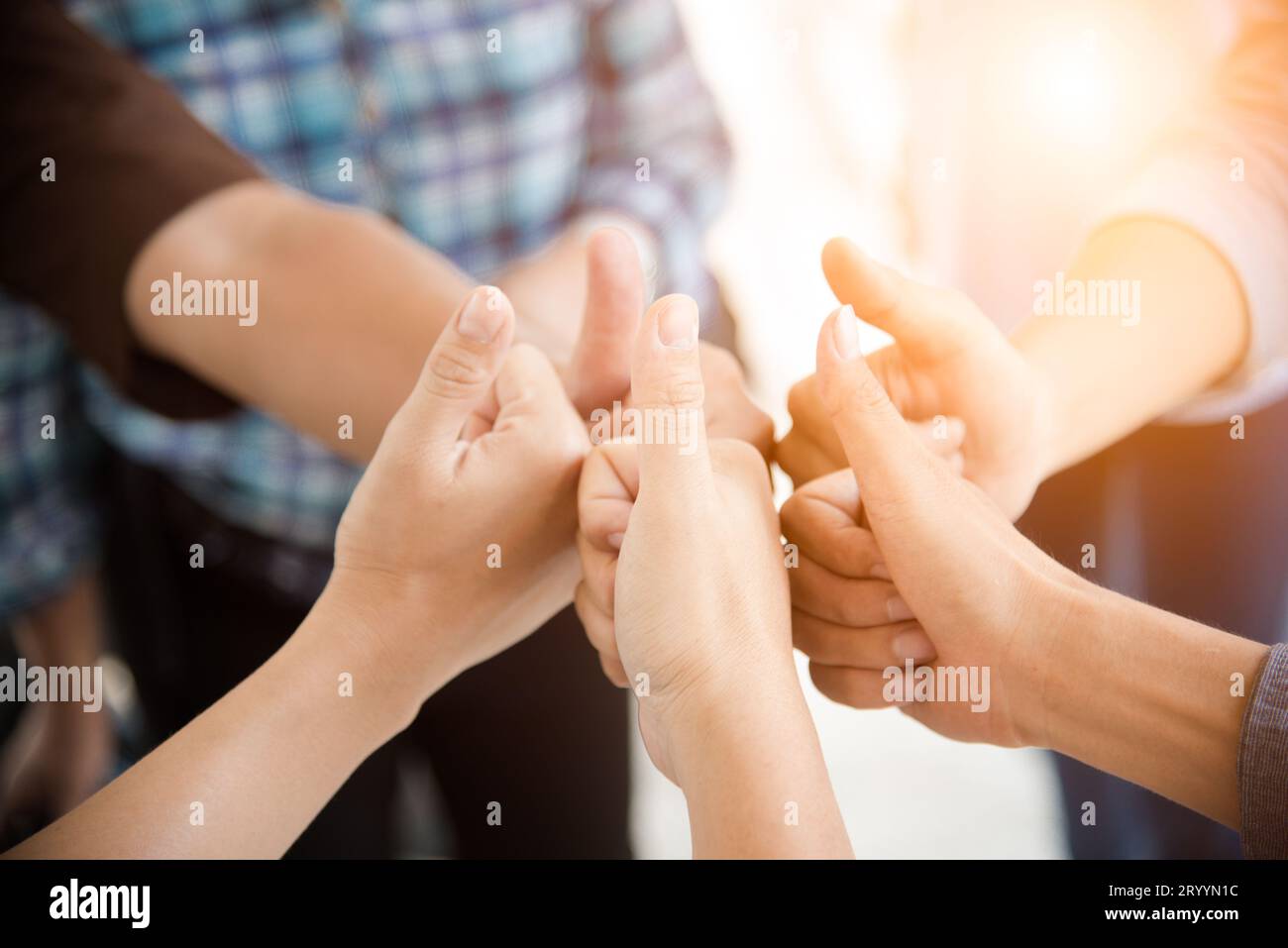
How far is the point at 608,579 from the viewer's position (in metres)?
0.50

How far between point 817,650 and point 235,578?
1.35 feet

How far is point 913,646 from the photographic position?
534 millimetres

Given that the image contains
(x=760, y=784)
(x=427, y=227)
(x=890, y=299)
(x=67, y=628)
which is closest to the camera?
(x=760, y=784)

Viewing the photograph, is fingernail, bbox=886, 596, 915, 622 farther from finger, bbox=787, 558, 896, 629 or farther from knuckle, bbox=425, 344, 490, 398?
knuckle, bbox=425, 344, 490, 398

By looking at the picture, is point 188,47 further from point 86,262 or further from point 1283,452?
point 1283,452

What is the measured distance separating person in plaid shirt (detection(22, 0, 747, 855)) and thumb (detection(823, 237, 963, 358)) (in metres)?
0.12

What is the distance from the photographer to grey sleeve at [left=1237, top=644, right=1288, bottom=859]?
426 millimetres

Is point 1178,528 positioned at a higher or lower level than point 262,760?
higher

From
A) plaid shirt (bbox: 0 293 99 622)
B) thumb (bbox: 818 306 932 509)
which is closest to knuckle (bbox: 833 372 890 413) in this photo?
thumb (bbox: 818 306 932 509)

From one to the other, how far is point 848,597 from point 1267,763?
203 millimetres

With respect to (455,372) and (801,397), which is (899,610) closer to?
(801,397)

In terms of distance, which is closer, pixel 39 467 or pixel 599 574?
pixel 599 574

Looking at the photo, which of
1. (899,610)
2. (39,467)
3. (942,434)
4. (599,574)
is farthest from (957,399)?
(39,467)
